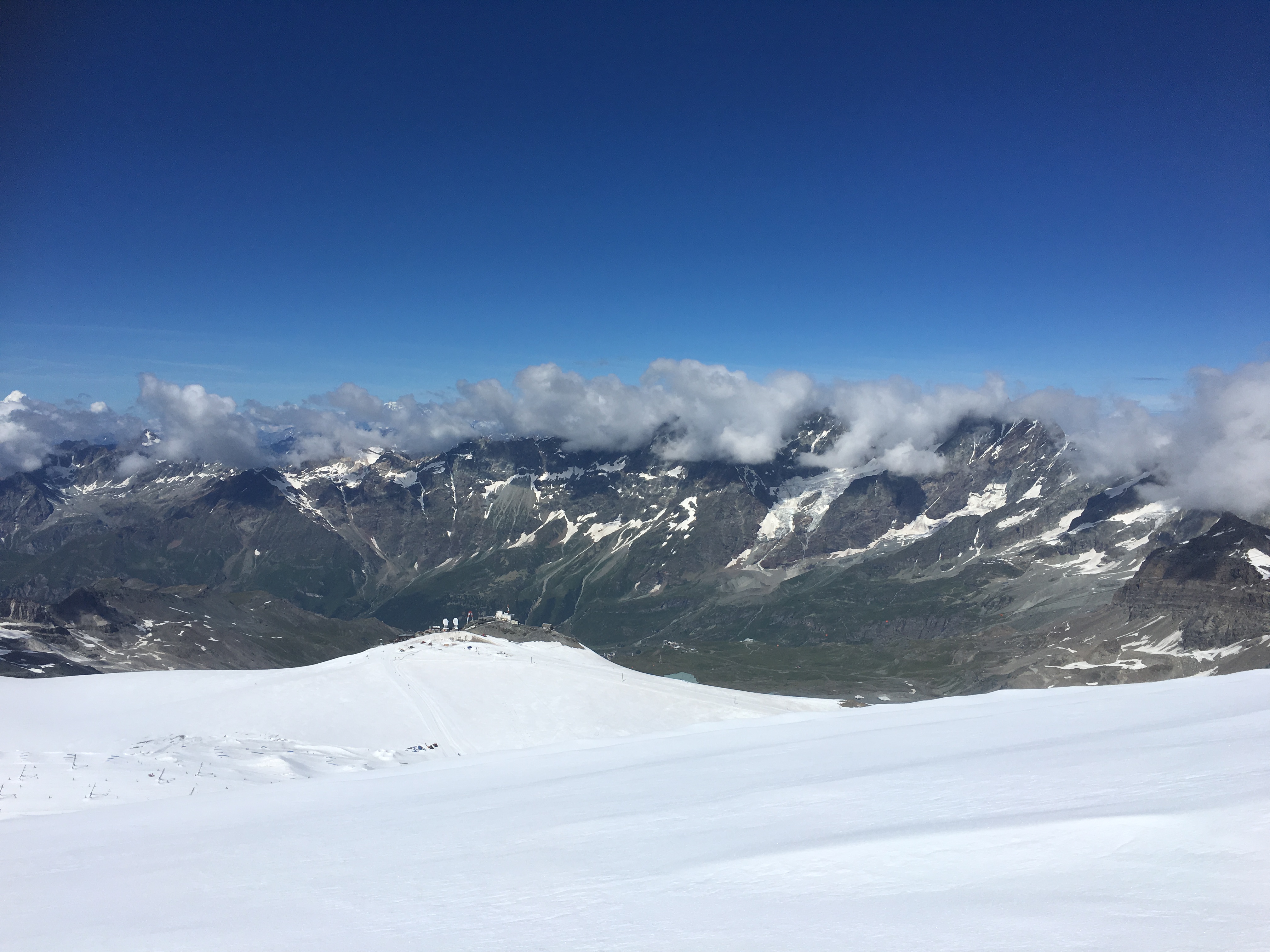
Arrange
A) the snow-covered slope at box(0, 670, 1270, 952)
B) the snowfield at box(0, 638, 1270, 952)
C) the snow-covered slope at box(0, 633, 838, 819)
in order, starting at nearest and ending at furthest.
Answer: the snow-covered slope at box(0, 670, 1270, 952) < the snowfield at box(0, 638, 1270, 952) < the snow-covered slope at box(0, 633, 838, 819)

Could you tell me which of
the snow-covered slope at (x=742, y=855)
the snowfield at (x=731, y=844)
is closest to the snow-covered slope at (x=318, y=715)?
the snowfield at (x=731, y=844)

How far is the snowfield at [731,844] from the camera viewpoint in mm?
10320

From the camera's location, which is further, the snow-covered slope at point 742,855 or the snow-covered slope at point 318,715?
the snow-covered slope at point 318,715

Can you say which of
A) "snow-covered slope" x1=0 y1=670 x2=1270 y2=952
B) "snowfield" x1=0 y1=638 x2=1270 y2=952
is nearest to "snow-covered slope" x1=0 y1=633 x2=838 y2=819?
"snowfield" x1=0 y1=638 x2=1270 y2=952

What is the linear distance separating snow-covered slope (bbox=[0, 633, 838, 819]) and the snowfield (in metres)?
2.00

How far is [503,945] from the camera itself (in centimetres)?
1066

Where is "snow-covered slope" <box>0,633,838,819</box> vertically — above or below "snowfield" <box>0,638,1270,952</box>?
below

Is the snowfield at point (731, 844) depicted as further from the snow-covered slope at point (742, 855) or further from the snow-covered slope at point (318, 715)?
the snow-covered slope at point (318, 715)

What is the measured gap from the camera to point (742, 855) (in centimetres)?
1349

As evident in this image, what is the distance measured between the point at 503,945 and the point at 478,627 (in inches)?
4424

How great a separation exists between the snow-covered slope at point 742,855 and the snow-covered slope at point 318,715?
35.5 feet

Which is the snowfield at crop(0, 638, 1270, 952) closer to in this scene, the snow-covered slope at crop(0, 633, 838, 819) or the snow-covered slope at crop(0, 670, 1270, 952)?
the snow-covered slope at crop(0, 670, 1270, 952)

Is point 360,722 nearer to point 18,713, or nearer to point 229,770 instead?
point 18,713

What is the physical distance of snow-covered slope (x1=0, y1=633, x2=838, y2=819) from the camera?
111 ft
